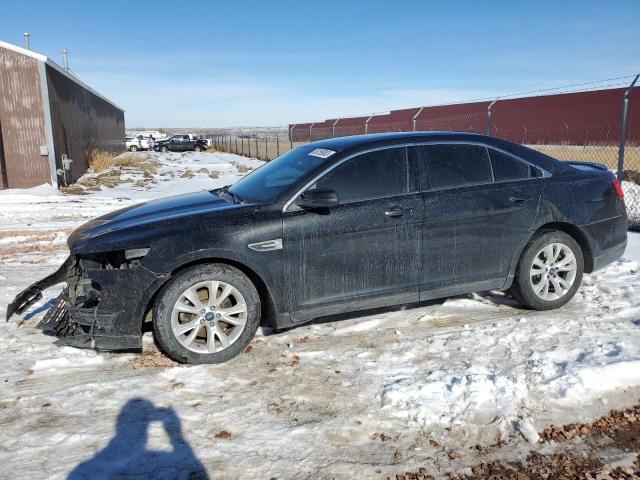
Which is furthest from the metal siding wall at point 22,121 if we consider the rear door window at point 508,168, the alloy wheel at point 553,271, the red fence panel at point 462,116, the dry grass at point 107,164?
the alloy wheel at point 553,271

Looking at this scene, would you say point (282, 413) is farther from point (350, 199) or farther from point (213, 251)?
point (350, 199)

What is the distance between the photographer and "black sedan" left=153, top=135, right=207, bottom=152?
4891cm

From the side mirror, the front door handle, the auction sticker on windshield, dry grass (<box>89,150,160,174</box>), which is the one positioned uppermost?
dry grass (<box>89,150,160,174</box>)

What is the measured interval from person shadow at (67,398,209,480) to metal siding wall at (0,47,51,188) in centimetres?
1452

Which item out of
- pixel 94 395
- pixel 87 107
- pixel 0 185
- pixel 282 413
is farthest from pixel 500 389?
pixel 87 107

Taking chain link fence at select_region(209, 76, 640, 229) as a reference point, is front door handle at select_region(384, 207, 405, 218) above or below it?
below

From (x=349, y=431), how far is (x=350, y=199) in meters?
1.88

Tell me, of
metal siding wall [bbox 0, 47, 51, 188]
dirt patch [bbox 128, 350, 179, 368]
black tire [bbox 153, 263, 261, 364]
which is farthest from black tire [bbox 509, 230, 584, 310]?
metal siding wall [bbox 0, 47, 51, 188]

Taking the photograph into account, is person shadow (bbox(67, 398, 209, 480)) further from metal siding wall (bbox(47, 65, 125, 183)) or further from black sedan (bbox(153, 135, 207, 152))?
black sedan (bbox(153, 135, 207, 152))

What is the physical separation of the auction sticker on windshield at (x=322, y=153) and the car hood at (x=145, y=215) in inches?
33.6

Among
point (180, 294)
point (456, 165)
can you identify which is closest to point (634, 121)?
point (456, 165)

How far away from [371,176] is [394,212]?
1.19 ft

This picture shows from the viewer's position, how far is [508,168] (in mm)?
4824

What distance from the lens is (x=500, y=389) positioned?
345 cm
